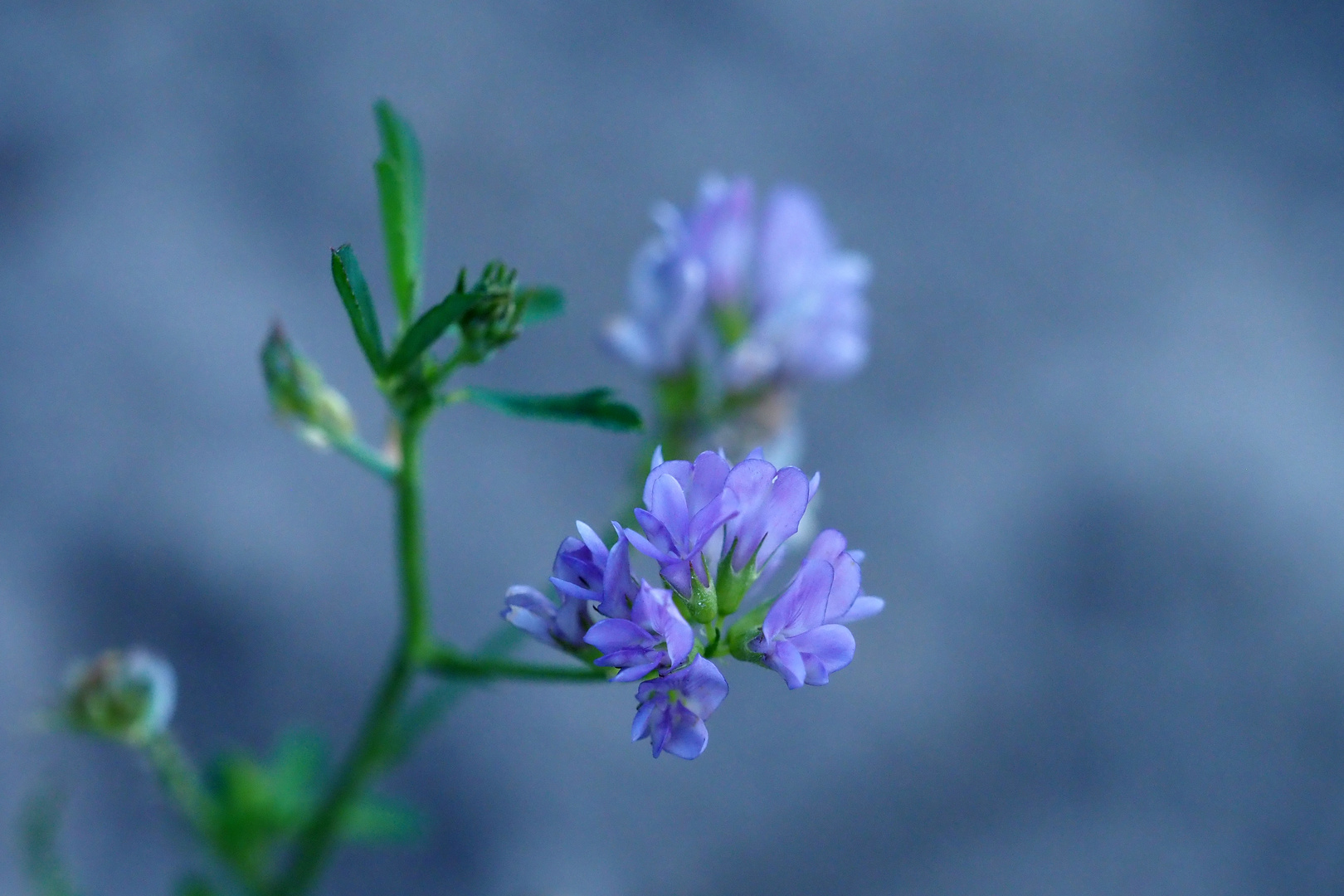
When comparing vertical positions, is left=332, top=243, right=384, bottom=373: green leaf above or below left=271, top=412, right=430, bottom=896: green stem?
above

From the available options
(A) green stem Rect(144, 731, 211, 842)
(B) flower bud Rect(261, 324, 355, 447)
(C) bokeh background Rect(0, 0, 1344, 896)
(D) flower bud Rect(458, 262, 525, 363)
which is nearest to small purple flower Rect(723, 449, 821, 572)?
(D) flower bud Rect(458, 262, 525, 363)

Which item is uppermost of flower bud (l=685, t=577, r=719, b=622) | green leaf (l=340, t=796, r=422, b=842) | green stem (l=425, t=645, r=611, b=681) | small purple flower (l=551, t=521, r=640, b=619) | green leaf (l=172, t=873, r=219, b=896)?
flower bud (l=685, t=577, r=719, b=622)

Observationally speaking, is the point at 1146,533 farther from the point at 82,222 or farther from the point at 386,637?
the point at 82,222

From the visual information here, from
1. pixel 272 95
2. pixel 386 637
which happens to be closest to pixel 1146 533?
pixel 386 637

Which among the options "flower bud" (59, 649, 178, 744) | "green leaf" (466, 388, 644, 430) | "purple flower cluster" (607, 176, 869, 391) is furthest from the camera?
"purple flower cluster" (607, 176, 869, 391)

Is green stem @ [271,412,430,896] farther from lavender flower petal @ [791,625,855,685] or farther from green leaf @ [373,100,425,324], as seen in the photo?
lavender flower petal @ [791,625,855,685]

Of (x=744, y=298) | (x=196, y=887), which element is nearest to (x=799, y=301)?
(x=744, y=298)

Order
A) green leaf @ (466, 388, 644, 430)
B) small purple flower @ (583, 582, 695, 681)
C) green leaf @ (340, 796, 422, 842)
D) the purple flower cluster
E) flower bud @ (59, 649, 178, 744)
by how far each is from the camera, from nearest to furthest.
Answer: small purple flower @ (583, 582, 695, 681) → green leaf @ (466, 388, 644, 430) → flower bud @ (59, 649, 178, 744) → the purple flower cluster → green leaf @ (340, 796, 422, 842)

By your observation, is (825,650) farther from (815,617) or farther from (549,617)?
(549,617)
